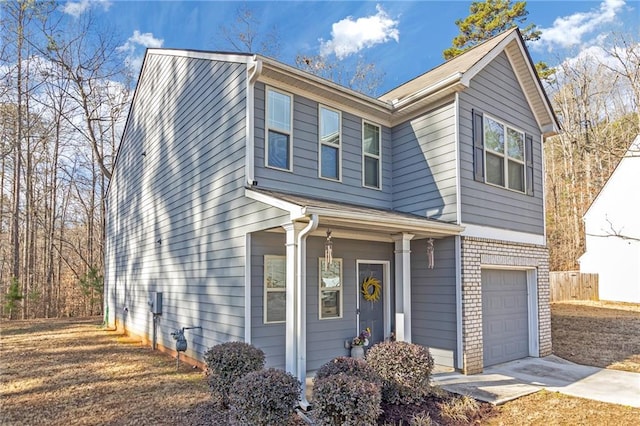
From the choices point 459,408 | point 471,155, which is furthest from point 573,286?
point 459,408

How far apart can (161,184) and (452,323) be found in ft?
24.3

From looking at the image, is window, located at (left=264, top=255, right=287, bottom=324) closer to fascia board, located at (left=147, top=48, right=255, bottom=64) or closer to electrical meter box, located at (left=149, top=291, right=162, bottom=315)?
fascia board, located at (left=147, top=48, right=255, bottom=64)

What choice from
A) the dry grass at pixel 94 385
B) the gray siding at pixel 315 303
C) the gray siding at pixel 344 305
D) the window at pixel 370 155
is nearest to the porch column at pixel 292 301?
the gray siding at pixel 315 303

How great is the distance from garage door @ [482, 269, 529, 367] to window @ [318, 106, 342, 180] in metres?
3.54

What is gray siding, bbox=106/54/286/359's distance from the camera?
6.92 m

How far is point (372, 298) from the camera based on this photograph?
8086mm

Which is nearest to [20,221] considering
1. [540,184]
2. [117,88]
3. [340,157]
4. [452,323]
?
[117,88]

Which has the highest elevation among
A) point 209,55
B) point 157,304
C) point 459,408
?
point 209,55

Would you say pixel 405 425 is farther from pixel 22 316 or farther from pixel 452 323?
pixel 22 316

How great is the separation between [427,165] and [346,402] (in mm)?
5168

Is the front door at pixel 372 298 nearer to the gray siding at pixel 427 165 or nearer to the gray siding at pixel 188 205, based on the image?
the gray siding at pixel 427 165

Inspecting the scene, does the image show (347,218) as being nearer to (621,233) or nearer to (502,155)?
(502,155)

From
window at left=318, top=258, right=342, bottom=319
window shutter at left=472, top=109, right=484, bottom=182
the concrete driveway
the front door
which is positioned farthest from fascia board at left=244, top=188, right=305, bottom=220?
window shutter at left=472, top=109, right=484, bottom=182

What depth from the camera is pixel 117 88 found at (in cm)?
2041
